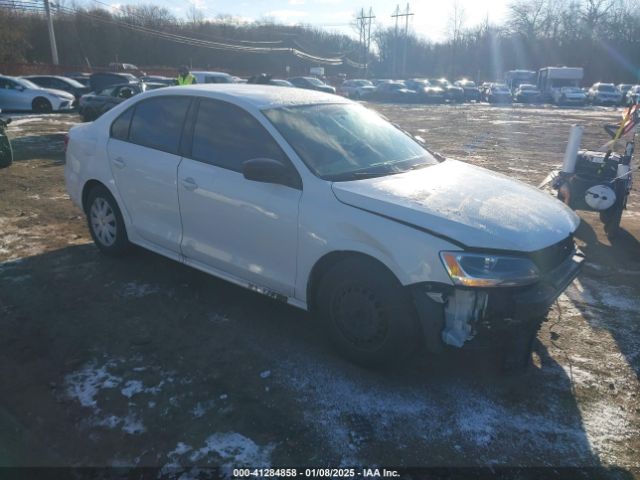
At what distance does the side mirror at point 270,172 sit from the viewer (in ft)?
11.2

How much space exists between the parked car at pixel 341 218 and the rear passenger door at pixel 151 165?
16 millimetres

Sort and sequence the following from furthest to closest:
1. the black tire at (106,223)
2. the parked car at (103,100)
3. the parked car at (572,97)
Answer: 1. the parked car at (572,97)
2. the parked car at (103,100)
3. the black tire at (106,223)

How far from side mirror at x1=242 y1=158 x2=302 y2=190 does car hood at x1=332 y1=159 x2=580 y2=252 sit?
12.4 inches

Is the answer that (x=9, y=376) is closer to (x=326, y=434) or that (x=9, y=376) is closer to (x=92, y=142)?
(x=326, y=434)

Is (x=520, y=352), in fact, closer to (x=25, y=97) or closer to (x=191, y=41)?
(x=25, y=97)

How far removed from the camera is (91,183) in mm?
5098

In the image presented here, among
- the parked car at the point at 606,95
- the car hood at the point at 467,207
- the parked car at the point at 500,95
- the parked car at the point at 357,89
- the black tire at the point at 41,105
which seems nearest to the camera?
the car hood at the point at 467,207

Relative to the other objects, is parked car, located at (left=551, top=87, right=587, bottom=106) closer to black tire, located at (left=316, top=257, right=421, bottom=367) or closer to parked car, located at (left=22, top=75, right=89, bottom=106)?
parked car, located at (left=22, top=75, right=89, bottom=106)

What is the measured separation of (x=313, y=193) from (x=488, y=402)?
5.69ft

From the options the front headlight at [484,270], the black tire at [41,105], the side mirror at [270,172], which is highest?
the side mirror at [270,172]

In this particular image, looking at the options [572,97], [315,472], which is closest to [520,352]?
[315,472]

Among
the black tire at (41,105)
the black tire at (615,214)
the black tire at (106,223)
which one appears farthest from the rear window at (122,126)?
the black tire at (41,105)

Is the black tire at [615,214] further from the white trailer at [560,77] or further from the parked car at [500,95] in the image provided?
the white trailer at [560,77]

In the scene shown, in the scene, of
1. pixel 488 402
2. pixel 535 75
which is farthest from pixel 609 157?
pixel 535 75
